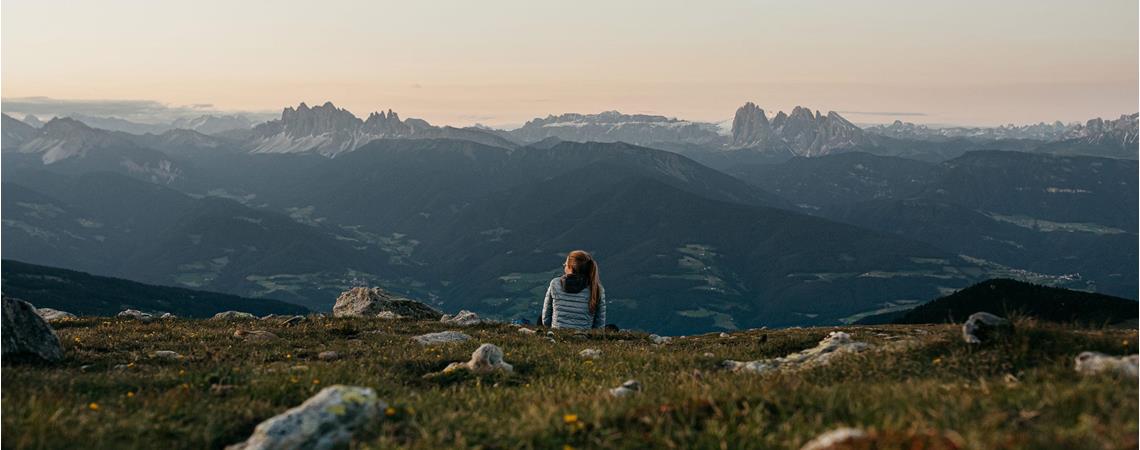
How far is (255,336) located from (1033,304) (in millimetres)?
52120

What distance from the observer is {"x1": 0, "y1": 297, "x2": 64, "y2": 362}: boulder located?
1338 cm

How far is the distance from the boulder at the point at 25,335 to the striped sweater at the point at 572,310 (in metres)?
13.5

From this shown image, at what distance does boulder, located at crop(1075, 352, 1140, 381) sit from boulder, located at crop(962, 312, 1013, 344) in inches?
65.9

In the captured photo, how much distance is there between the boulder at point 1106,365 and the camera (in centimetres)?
843

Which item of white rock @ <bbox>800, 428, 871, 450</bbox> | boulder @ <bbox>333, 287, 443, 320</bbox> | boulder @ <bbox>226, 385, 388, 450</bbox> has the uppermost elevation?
white rock @ <bbox>800, 428, 871, 450</bbox>

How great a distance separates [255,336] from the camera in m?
20.7

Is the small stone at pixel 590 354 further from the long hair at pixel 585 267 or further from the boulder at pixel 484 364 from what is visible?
the long hair at pixel 585 267

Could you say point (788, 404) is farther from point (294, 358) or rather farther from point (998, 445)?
point (294, 358)

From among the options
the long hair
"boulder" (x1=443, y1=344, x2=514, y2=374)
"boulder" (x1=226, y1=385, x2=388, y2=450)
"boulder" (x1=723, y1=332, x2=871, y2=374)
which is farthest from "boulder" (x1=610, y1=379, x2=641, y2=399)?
the long hair

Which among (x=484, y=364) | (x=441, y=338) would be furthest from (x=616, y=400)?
(x=441, y=338)

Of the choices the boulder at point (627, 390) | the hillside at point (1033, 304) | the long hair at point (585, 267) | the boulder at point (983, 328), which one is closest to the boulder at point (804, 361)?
the boulder at point (983, 328)

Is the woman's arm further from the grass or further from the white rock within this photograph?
the white rock

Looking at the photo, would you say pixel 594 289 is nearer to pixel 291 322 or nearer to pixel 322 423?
pixel 291 322

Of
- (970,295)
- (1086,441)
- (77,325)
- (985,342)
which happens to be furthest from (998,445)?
(970,295)
